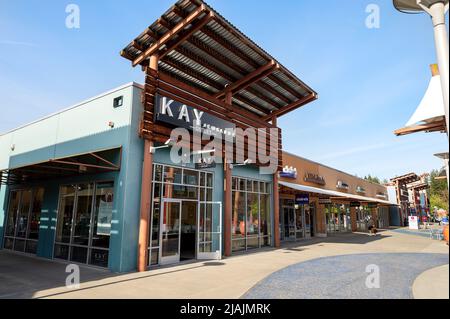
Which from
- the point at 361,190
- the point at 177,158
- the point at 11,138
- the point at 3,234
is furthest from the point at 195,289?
the point at 361,190

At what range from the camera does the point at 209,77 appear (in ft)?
45.0

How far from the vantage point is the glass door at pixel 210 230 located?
11.5 metres

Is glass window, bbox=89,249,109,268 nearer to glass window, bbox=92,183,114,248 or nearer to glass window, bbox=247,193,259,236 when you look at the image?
glass window, bbox=92,183,114,248

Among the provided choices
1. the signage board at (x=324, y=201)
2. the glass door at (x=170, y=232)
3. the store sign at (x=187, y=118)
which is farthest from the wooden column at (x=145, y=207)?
the signage board at (x=324, y=201)

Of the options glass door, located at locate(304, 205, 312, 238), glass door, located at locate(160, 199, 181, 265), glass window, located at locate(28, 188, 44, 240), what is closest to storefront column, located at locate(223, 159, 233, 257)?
glass door, located at locate(160, 199, 181, 265)

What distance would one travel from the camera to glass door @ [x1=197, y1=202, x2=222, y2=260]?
11477 mm

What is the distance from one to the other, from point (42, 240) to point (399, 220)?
47166mm

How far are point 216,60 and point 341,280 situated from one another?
9427mm

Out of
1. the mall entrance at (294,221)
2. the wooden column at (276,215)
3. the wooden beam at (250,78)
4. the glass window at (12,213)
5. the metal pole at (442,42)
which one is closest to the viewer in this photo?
the metal pole at (442,42)

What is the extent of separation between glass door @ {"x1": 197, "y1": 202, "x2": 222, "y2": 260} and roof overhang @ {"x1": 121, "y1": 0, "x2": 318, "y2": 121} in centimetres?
571

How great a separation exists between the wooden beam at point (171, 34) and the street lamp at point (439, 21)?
6.95 metres

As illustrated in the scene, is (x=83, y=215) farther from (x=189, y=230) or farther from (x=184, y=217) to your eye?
(x=189, y=230)

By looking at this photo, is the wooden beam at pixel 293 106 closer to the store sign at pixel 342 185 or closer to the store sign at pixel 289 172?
the store sign at pixel 289 172

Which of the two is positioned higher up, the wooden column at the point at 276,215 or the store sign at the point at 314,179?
the store sign at the point at 314,179
